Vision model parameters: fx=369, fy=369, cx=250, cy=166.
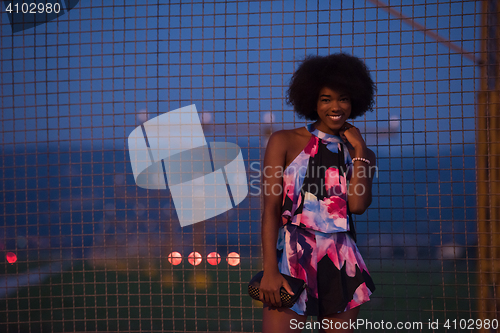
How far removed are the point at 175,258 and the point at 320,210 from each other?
1681 mm

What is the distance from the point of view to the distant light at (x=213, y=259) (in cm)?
299

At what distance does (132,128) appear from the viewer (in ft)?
10.0

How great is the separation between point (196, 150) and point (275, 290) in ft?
5.44

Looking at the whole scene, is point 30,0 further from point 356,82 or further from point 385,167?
point 385,167

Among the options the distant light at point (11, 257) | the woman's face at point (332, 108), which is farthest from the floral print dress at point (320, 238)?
the distant light at point (11, 257)

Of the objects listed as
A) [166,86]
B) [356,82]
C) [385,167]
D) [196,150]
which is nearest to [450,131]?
[385,167]

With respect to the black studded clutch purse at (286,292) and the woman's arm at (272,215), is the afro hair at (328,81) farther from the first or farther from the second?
the black studded clutch purse at (286,292)

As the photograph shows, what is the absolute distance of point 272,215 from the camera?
5.53 ft

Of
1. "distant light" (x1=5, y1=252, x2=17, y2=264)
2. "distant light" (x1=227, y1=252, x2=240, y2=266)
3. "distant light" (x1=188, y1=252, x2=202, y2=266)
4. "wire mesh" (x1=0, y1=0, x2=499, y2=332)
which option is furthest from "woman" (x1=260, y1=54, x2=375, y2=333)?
"distant light" (x1=5, y1=252, x2=17, y2=264)

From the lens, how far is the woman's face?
1.80 meters

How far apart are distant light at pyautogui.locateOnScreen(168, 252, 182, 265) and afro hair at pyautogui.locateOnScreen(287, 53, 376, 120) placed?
1653 millimetres

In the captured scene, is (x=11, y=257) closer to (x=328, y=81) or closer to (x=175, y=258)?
(x=175, y=258)

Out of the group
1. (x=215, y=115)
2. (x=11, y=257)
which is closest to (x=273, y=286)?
(x=215, y=115)

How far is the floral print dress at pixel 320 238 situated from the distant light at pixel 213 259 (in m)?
1.33
